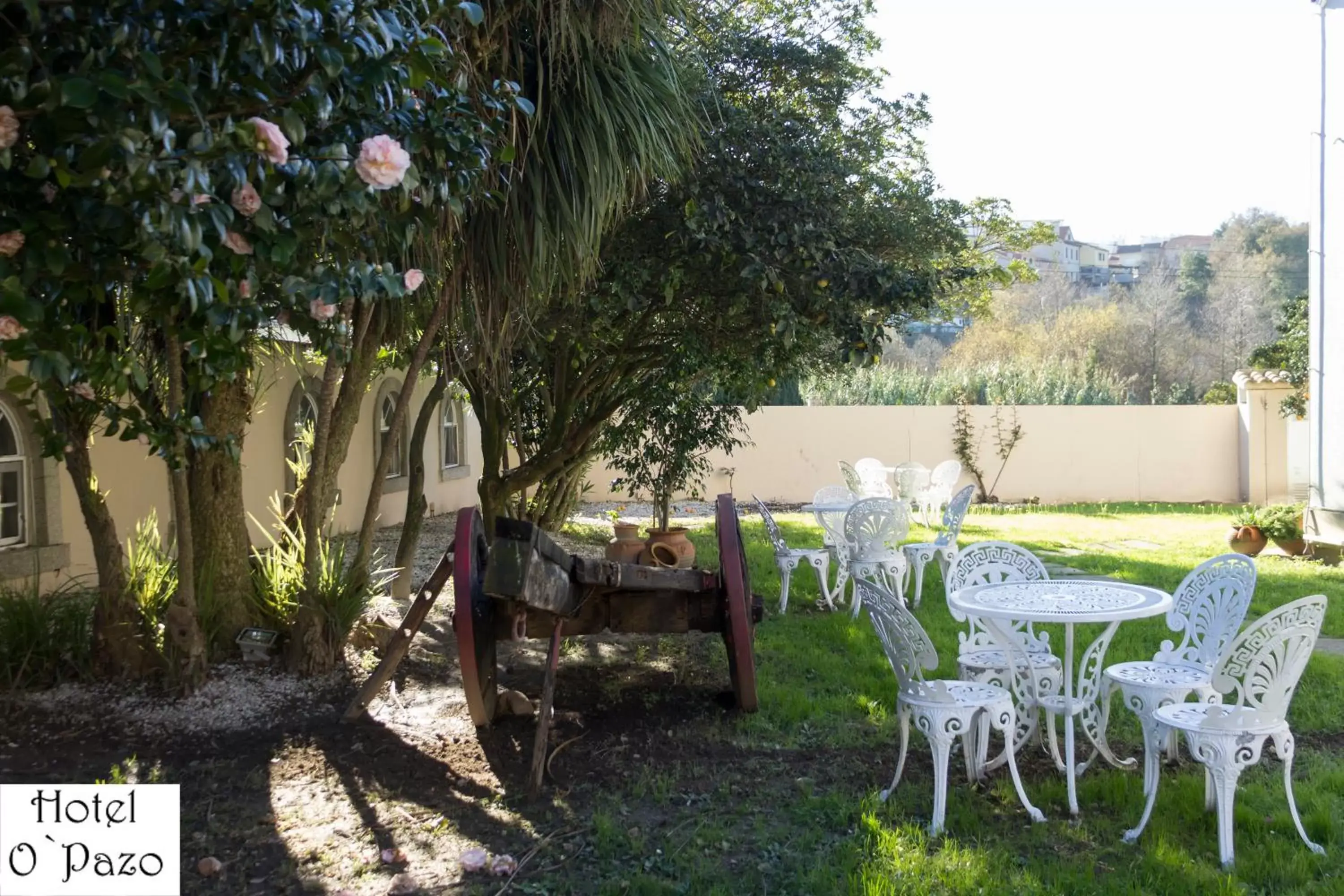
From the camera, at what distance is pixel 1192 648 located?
431 cm

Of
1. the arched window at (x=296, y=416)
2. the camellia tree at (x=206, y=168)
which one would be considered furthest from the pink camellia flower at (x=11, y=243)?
the arched window at (x=296, y=416)

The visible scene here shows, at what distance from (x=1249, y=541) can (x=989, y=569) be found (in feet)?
22.9

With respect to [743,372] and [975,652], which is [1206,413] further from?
[975,652]

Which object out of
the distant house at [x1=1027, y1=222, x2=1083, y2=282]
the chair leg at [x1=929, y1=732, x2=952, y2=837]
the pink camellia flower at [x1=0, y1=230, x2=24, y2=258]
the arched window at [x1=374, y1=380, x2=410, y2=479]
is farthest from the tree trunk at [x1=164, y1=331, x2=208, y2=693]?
the distant house at [x1=1027, y1=222, x2=1083, y2=282]

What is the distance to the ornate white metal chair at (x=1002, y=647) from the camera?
4102mm

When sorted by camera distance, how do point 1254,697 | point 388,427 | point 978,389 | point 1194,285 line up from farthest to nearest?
point 1194,285 → point 978,389 → point 388,427 → point 1254,697

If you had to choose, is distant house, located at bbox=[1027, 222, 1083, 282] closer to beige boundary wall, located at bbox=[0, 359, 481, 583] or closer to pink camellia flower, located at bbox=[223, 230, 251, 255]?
beige boundary wall, located at bbox=[0, 359, 481, 583]

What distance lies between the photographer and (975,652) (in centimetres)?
452

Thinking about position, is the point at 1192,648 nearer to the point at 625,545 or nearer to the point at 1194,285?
the point at 625,545

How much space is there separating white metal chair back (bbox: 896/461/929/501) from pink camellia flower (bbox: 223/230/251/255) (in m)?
11.4

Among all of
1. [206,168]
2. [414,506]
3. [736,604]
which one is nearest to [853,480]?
[414,506]

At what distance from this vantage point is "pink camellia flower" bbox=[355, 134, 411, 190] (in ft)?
7.77

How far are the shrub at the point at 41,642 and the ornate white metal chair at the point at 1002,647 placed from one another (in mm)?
4130

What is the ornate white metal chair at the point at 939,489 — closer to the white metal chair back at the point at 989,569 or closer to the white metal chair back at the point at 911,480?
the white metal chair back at the point at 911,480
